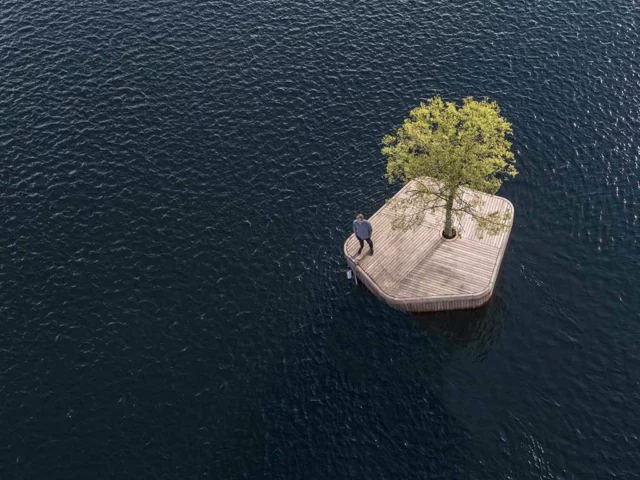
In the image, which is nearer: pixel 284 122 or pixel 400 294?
pixel 400 294

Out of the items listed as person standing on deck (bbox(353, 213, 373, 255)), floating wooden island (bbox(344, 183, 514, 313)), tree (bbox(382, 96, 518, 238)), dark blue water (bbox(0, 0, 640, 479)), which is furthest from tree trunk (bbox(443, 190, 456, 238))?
person standing on deck (bbox(353, 213, 373, 255))

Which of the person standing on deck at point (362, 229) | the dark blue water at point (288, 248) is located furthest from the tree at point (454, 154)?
the dark blue water at point (288, 248)

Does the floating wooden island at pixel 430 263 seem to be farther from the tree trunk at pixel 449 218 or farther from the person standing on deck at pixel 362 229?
the person standing on deck at pixel 362 229

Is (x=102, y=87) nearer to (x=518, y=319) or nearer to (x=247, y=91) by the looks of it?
(x=247, y=91)

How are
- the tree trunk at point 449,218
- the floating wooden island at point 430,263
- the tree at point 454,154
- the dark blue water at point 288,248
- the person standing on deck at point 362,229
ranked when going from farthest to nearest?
the tree trunk at point 449,218, the person standing on deck at point 362,229, the floating wooden island at point 430,263, the tree at point 454,154, the dark blue water at point 288,248

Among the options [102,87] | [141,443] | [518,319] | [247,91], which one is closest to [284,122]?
[247,91]

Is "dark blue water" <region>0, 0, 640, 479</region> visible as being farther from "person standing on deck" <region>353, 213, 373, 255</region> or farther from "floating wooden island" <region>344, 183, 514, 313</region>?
"person standing on deck" <region>353, 213, 373, 255</region>
